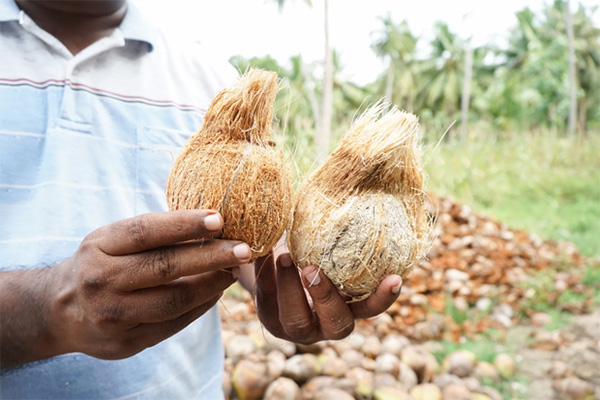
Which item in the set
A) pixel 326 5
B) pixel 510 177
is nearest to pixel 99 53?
pixel 326 5

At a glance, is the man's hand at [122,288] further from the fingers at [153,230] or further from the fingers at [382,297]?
the fingers at [382,297]

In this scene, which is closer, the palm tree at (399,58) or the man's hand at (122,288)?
the man's hand at (122,288)

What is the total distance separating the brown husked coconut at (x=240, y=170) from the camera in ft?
3.83

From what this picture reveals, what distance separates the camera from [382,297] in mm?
1266

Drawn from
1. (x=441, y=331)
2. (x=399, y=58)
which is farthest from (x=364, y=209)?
(x=399, y=58)

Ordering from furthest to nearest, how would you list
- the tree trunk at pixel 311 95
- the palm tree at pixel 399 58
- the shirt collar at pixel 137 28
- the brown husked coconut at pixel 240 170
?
the palm tree at pixel 399 58
the tree trunk at pixel 311 95
the shirt collar at pixel 137 28
the brown husked coconut at pixel 240 170

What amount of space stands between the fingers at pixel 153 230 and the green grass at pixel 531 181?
17.6 feet

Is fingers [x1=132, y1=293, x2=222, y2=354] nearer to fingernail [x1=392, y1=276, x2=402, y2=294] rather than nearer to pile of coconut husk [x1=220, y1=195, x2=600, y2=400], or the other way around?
pile of coconut husk [x1=220, y1=195, x2=600, y2=400]

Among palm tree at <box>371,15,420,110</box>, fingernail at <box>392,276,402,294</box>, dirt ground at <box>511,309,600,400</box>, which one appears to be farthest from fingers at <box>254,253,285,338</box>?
palm tree at <box>371,15,420,110</box>

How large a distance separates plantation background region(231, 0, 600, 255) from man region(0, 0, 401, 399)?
38cm

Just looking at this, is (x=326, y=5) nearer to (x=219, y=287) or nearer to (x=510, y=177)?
(x=510, y=177)

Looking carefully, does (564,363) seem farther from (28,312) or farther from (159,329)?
(28,312)

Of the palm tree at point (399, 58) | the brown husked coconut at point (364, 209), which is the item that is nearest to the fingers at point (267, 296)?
the brown husked coconut at point (364, 209)

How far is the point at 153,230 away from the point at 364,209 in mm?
639
